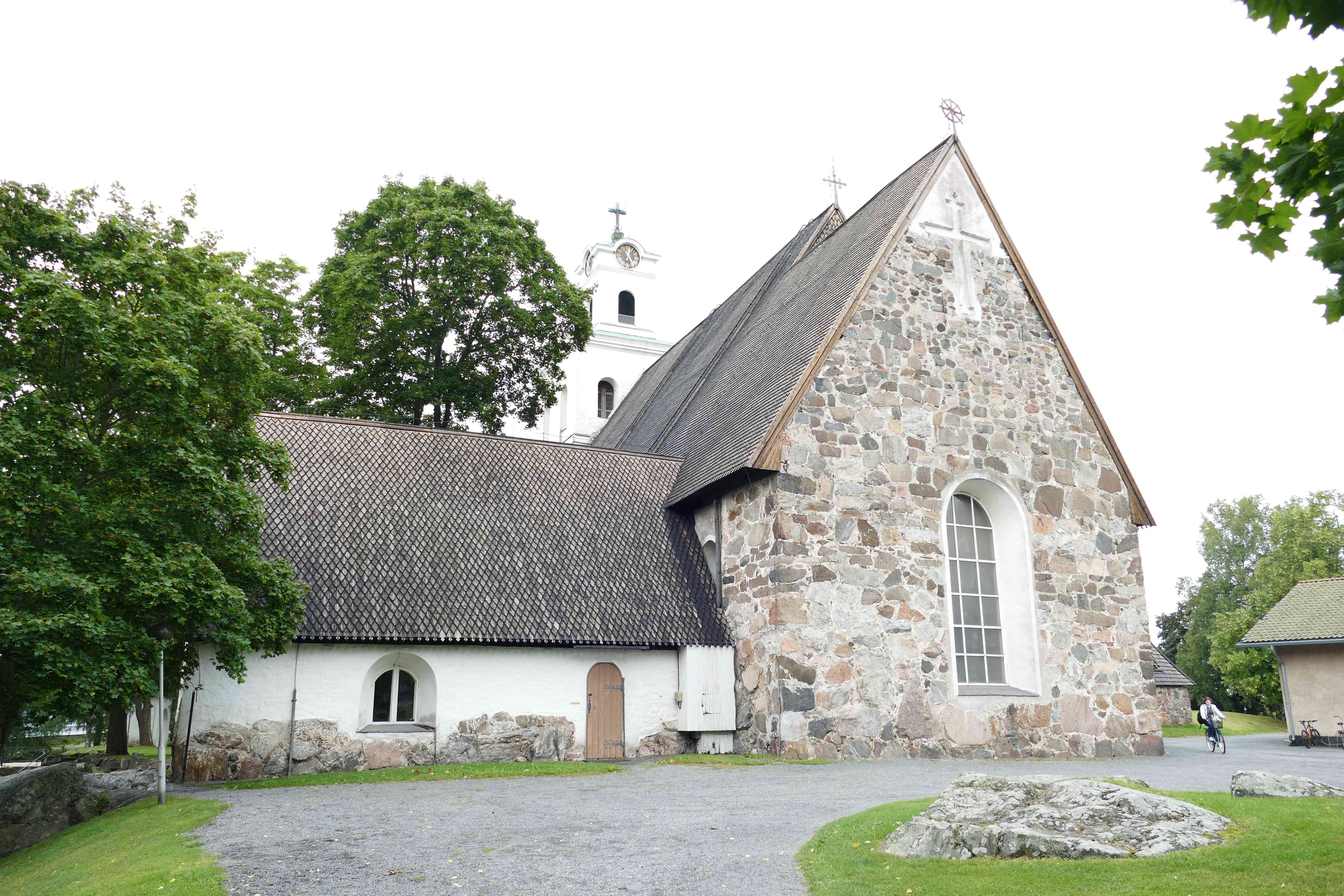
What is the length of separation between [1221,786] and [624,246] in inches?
1381

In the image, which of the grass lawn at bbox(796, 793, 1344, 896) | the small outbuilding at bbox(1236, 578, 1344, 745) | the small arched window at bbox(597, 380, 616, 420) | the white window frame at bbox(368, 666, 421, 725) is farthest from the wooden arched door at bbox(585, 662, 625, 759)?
the small arched window at bbox(597, 380, 616, 420)

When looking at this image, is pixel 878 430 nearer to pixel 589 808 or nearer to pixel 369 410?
pixel 589 808

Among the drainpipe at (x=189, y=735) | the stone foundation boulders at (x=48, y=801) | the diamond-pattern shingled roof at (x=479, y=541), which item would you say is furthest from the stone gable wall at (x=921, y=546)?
the stone foundation boulders at (x=48, y=801)

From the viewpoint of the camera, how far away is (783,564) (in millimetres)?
15844

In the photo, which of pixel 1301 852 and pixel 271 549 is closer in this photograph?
pixel 1301 852

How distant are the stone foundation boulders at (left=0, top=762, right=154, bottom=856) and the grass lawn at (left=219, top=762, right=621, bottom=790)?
1420mm

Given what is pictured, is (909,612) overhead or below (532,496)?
below

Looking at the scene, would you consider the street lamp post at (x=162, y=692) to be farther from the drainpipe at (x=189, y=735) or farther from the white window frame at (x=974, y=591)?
the white window frame at (x=974, y=591)

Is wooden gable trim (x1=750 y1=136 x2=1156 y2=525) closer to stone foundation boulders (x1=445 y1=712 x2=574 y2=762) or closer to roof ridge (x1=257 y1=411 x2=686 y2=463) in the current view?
roof ridge (x1=257 y1=411 x2=686 y2=463)

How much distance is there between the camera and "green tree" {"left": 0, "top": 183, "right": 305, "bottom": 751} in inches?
428

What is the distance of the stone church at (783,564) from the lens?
15.3 meters

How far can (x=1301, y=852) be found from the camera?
21.8 ft

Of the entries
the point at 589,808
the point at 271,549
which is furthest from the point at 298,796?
the point at 271,549

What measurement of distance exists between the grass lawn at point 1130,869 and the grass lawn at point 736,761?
21.5 ft
